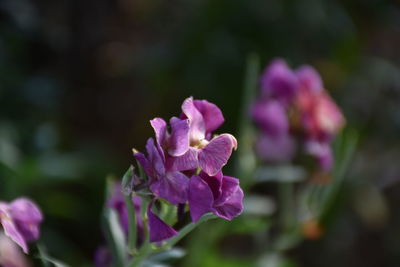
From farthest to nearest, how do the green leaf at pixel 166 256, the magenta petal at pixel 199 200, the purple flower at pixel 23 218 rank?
1. the green leaf at pixel 166 256
2. the purple flower at pixel 23 218
3. the magenta petal at pixel 199 200

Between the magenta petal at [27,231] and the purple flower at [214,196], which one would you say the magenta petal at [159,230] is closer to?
the purple flower at [214,196]

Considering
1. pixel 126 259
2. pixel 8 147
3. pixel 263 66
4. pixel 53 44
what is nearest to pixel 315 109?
pixel 126 259

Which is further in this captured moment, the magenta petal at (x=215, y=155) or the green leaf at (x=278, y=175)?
the green leaf at (x=278, y=175)

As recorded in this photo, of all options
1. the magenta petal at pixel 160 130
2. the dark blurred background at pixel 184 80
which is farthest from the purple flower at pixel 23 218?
the dark blurred background at pixel 184 80

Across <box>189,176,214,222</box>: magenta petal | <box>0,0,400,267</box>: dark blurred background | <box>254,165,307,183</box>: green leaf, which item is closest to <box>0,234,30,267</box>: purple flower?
<box>189,176,214,222</box>: magenta petal

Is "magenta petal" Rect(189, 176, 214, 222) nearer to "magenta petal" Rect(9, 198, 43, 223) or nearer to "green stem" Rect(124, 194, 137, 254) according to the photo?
"green stem" Rect(124, 194, 137, 254)

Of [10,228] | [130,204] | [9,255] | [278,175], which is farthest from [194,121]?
[278,175]

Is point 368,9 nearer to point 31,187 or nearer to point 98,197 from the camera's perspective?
point 98,197
